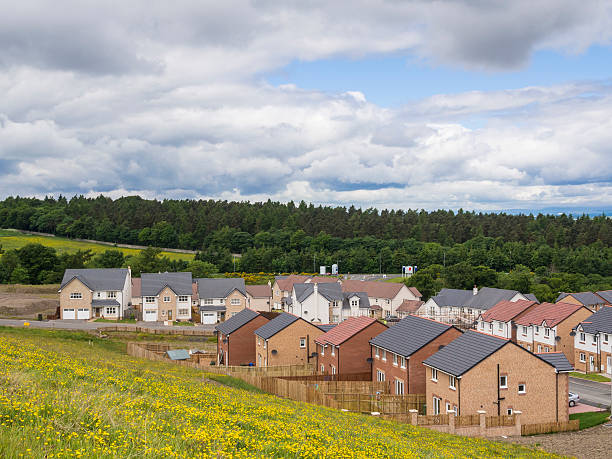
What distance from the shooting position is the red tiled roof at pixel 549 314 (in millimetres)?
59312

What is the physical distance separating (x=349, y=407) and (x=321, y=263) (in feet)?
375

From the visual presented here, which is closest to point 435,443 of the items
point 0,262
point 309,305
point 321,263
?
point 309,305

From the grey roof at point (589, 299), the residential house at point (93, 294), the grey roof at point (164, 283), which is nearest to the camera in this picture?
the grey roof at point (589, 299)

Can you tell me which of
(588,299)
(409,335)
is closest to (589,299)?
(588,299)

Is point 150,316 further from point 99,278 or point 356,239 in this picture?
point 356,239

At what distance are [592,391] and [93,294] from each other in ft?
231

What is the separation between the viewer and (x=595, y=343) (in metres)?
54.8

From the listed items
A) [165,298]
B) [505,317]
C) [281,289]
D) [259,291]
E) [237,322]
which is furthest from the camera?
[281,289]

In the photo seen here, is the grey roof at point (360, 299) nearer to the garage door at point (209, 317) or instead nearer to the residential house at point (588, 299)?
the garage door at point (209, 317)

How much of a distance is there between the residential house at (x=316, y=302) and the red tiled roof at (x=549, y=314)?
104ft

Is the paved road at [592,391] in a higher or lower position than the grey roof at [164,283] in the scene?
lower

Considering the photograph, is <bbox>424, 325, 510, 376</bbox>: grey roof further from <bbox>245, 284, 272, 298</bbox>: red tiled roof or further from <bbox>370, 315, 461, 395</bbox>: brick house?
<bbox>245, 284, 272, 298</bbox>: red tiled roof

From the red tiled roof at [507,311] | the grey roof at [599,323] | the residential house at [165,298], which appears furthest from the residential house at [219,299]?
the grey roof at [599,323]

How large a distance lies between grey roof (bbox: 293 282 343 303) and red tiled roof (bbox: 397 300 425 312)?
15475 mm
